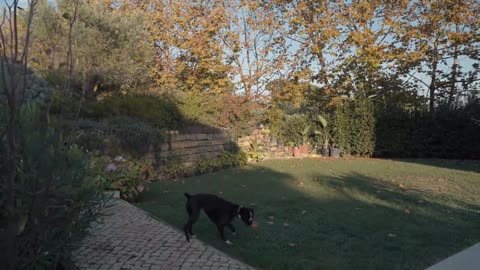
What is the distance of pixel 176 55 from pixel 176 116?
7.06 m

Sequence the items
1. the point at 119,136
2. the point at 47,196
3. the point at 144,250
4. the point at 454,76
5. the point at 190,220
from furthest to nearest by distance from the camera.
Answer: the point at 454,76, the point at 119,136, the point at 190,220, the point at 144,250, the point at 47,196

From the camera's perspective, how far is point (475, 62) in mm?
14773

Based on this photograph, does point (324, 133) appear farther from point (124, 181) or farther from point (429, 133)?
point (124, 181)

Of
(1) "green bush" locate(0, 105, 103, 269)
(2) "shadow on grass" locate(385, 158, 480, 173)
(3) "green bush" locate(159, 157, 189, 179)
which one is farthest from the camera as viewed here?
(2) "shadow on grass" locate(385, 158, 480, 173)

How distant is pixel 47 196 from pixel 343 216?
4.17 m

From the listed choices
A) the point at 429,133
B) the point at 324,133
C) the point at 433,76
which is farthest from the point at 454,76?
the point at 324,133

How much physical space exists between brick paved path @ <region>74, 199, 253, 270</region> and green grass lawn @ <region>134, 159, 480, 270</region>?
0.36m

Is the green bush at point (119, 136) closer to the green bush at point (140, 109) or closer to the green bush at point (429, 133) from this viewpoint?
the green bush at point (140, 109)


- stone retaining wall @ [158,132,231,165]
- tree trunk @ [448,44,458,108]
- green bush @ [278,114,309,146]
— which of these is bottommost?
stone retaining wall @ [158,132,231,165]

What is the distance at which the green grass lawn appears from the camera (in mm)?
3695

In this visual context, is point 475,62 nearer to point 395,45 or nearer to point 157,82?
point 395,45

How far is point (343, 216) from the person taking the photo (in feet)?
Answer: 16.8

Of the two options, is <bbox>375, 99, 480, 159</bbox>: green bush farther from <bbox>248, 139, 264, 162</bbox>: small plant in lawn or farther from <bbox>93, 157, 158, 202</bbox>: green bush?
<bbox>93, 157, 158, 202</bbox>: green bush

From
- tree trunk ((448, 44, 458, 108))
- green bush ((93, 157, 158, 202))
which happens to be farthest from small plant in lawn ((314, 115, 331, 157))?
green bush ((93, 157, 158, 202))
